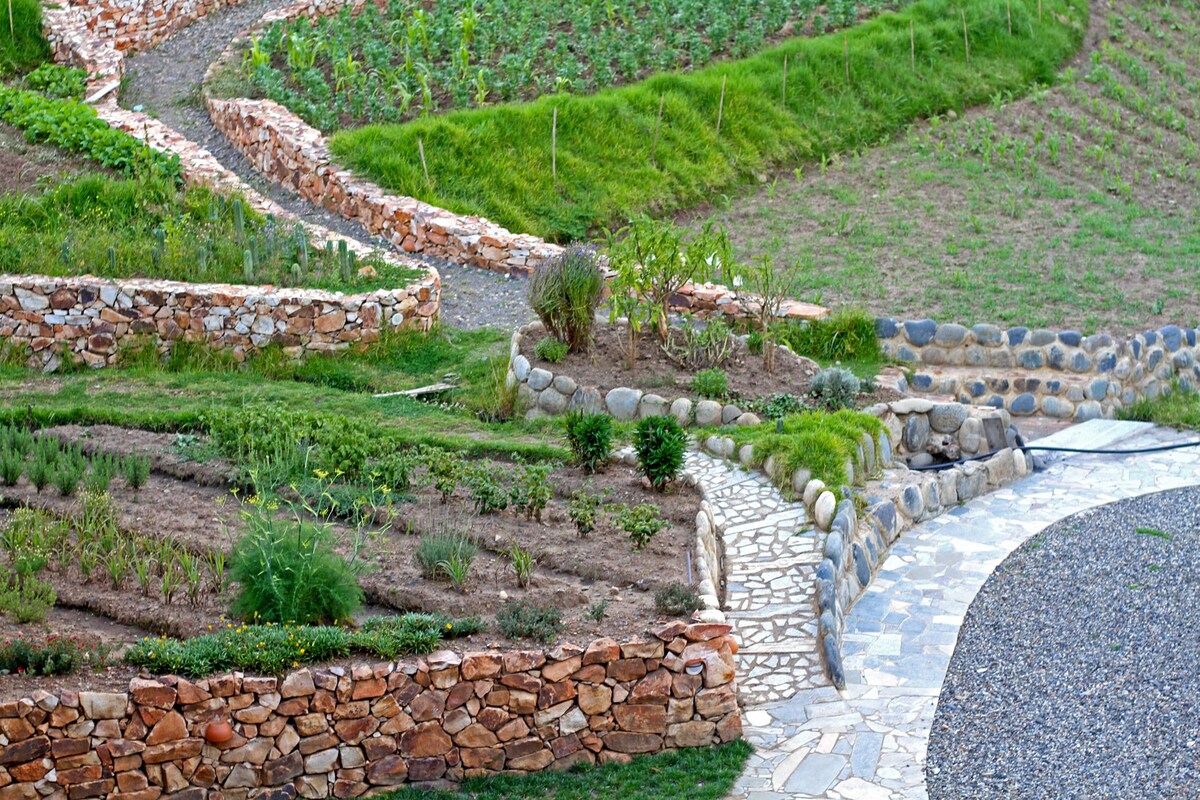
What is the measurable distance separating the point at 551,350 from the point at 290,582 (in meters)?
5.62

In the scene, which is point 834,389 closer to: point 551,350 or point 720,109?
point 551,350

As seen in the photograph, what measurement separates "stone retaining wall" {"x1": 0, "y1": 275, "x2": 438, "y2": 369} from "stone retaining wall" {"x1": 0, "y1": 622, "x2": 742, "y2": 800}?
7.51 m

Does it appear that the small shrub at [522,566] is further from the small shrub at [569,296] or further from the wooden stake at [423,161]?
the wooden stake at [423,161]

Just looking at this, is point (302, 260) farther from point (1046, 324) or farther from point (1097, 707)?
point (1097, 707)

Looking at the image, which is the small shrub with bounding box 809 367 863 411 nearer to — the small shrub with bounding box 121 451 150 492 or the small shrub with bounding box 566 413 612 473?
the small shrub with bounding box 566 413 612 473

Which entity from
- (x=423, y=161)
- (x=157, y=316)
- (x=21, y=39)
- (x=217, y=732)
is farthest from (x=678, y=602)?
(x=21, y=39)

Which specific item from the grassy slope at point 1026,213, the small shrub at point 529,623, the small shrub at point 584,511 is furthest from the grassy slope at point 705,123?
the small shrub at point 529,623

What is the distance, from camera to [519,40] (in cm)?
2361

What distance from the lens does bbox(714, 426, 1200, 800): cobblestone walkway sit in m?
8.84

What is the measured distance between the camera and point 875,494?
12453 mm

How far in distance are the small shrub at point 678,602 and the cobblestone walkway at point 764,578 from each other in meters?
0.77

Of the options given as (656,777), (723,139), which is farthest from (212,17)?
(656,777)

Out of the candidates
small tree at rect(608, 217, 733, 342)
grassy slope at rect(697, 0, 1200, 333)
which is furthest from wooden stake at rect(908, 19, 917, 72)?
small tree at rect(608, 217, 733, 342)

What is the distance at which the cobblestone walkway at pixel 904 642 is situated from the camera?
8.84m
